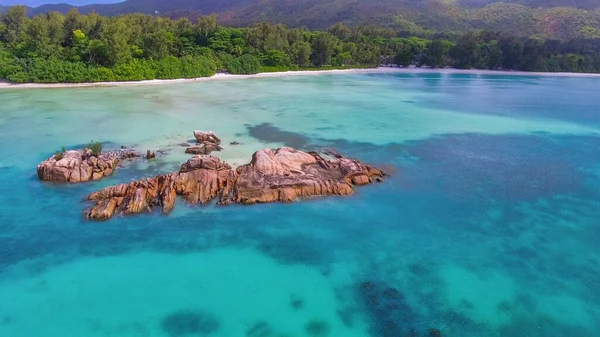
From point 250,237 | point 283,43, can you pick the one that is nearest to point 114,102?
point 250,237

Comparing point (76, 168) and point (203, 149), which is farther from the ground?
point (203, 149)

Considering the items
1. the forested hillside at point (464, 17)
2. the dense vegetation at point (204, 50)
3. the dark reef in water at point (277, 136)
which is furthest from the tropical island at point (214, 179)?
the forested hillside at point (464, 17)

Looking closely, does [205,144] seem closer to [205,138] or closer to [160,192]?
[205,138]

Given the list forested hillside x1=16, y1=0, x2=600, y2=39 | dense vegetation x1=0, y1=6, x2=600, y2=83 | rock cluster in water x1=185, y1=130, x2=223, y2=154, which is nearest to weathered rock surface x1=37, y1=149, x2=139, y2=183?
rock cluster in water x1=185, y1=130, x2=223, y2=154

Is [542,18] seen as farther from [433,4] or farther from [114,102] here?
[114,102]

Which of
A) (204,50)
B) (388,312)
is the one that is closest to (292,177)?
(388,312)

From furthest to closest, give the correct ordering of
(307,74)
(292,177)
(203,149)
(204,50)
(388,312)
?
(307,74) < (204,50) < (203,149) < (292,177) < (388,312)

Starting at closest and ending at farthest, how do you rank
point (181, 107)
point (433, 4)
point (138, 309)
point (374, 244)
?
point (138, 309) → point (374, 244) → point (181, 107) → point (433, 4)
